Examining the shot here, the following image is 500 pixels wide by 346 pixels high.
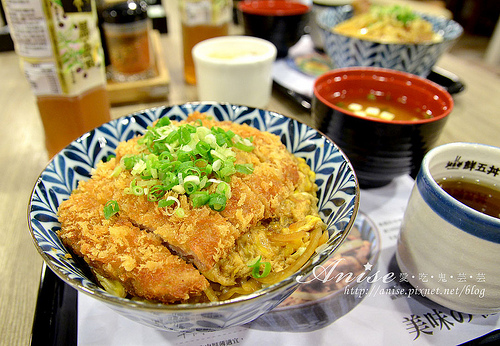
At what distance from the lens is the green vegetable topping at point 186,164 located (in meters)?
1.11

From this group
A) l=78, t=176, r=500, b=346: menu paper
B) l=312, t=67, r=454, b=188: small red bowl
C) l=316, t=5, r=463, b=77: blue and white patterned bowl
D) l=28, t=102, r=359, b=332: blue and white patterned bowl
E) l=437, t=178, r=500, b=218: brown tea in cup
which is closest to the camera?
l=28, t=102, r=359, b=332: blue and white patterned bowl

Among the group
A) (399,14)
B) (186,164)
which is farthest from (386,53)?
(186,164)

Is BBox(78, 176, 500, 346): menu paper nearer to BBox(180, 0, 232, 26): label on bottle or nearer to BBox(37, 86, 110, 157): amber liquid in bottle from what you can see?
BBox(37, 86, 110, 157): amber liquid in bottle

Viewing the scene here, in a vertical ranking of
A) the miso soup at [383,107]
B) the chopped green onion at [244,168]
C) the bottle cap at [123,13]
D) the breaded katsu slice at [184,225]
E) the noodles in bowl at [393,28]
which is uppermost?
the bottle cap at [123,13]

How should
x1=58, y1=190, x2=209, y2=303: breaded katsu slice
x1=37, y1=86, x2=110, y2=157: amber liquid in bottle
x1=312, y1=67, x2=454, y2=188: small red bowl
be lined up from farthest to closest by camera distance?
1. x1=37, y1=86, x2=110, y2=157: amber liquid in bottle
2. x1=312, y1=67, x2=454, y2=188: small red bowl
3. x1=58, y1=190, x2=209, y2=303: breaded katsu slice

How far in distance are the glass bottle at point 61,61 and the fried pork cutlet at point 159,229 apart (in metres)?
0.79

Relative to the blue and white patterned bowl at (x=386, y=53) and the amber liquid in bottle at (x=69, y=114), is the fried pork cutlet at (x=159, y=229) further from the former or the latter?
the blue and white patterned bowl at (x=386, y=53)

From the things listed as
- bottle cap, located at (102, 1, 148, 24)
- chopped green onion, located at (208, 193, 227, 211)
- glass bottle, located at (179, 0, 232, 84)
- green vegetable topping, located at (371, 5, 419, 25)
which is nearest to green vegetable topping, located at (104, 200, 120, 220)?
chopped green onion, located at (208, 193, 227, 211)

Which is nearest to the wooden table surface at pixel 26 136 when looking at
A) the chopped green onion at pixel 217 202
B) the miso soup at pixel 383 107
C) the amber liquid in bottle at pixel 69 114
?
the amber liquid in bottle at pixel 69 114

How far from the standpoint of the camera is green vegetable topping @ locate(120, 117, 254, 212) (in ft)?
3.64

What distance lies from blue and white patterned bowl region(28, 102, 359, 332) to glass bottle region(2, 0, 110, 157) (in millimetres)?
489

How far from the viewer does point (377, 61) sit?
97.3 inches

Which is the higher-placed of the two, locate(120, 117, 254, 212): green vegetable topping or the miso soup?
locate(120, 117, 254, 212): green vegetable topping

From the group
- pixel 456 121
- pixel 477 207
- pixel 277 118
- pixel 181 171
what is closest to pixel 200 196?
pixel 181 171
